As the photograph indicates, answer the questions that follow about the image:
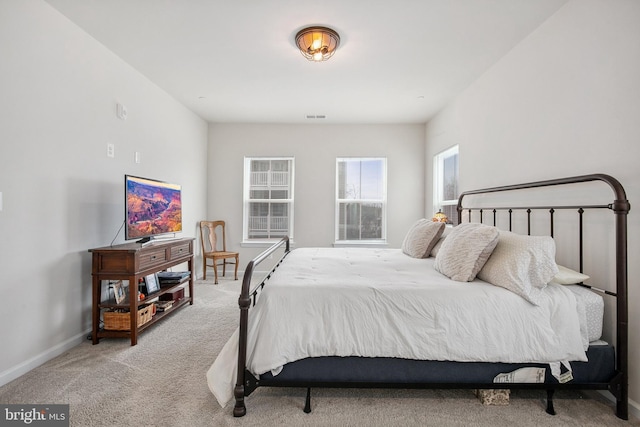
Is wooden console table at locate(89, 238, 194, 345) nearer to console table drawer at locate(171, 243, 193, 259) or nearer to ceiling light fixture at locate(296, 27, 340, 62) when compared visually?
console table drawer at locate(171, 243, 193, 259)

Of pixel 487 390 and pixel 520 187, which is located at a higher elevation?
pixel 520 187

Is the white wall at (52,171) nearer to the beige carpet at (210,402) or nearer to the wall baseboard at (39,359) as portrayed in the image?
the wall baseboard at (39,359)

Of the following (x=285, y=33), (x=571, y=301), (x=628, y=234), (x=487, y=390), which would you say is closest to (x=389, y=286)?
(x=487, y=390)

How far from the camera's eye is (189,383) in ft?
6.20

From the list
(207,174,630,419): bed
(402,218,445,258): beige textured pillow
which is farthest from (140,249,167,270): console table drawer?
(402,218,445,258): beige textured pillow

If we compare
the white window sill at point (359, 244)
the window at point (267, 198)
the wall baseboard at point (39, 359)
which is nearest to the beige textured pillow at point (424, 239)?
the white window sill at point (359, 244)

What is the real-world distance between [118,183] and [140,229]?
0.60 m

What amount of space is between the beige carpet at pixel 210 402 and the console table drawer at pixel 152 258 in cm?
73

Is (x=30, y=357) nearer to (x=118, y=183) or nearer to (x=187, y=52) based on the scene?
(x=118, y=183)

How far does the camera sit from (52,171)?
2229 millimetres

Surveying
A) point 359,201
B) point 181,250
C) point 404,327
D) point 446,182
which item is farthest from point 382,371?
point 359,201

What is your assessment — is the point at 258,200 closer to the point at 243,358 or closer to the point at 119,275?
the point at 119,275

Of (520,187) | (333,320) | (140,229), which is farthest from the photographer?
(140,229)

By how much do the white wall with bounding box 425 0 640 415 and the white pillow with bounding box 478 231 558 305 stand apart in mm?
450
